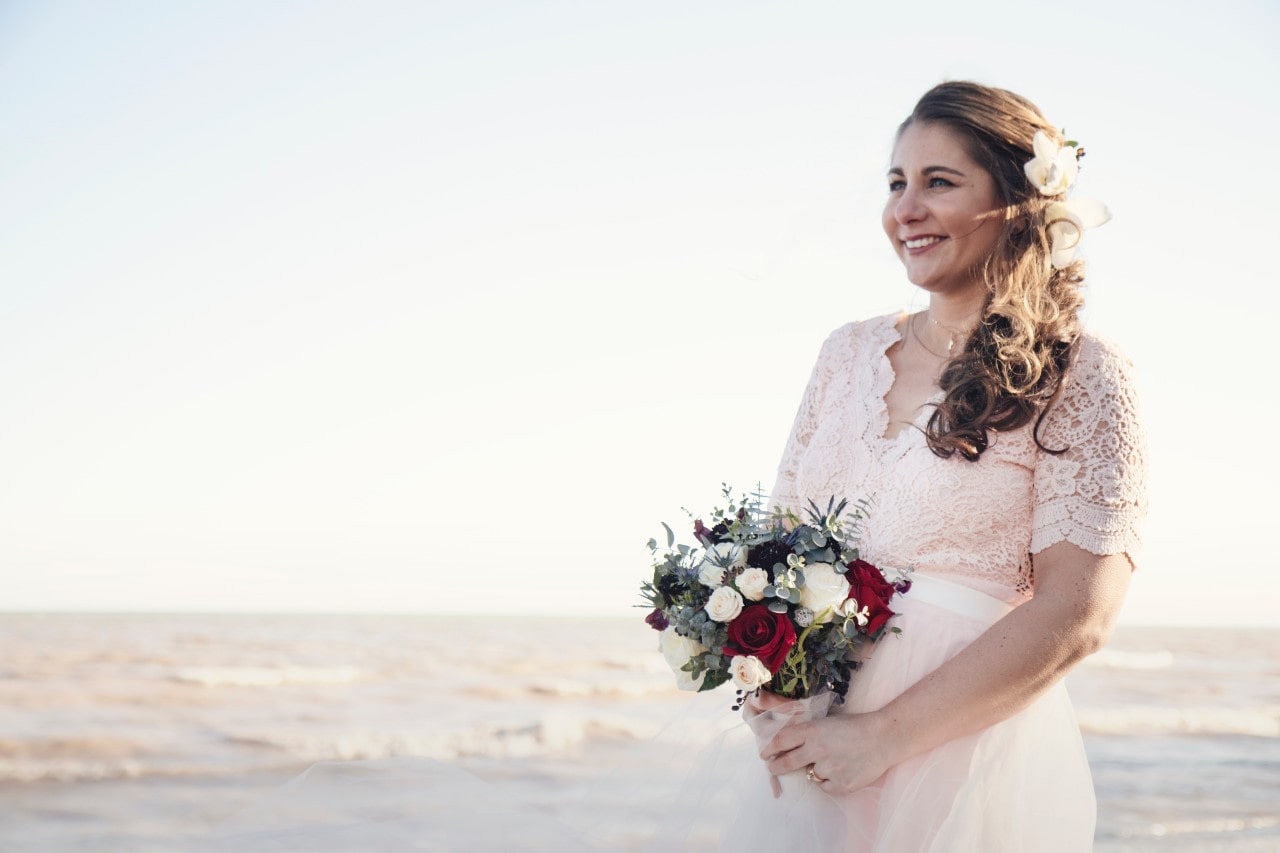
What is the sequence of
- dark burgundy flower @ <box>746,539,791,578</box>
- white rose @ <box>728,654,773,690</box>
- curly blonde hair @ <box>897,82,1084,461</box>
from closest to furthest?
white rose @ <box>728,654,773,690</box> < dark burgundy flower @ <box>746,539,791,578</box> < curly blonde hair @ <box>897,82,1084,461</box>

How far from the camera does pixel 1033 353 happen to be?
256 cm

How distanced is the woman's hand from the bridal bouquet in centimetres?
10

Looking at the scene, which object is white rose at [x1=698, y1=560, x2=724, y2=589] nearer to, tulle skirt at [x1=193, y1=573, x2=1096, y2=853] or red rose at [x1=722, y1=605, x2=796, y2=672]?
red rose at [x1=722, y1=605, x2=796, y2=672]

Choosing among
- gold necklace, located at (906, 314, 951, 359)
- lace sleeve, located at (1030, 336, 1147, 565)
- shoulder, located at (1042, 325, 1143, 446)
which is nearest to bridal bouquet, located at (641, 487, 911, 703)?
lace sleeve, located at (1030, 336, 1147, 565)

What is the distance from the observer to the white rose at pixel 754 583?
2330 mm

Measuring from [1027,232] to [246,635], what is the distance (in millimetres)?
18673

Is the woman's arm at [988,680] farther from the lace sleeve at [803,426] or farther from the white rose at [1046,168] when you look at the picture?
the white rose at [1046,168]

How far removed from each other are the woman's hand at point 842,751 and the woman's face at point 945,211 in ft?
3.76

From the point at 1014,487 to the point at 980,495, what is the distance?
0.26 ft

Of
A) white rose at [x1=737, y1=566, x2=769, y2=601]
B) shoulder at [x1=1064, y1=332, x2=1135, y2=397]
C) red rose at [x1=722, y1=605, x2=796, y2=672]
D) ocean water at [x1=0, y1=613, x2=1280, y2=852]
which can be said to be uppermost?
shoulder at [x1=1064, y1=332, x2=1135, y2=397]

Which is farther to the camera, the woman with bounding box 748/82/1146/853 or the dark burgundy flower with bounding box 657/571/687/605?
the dark burgundy flower with bounding box 657/571/687/605

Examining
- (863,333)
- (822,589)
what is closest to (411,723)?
(863,333)

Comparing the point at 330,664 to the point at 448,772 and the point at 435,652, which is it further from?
the point at 448,772

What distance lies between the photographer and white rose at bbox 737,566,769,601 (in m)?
2.33
